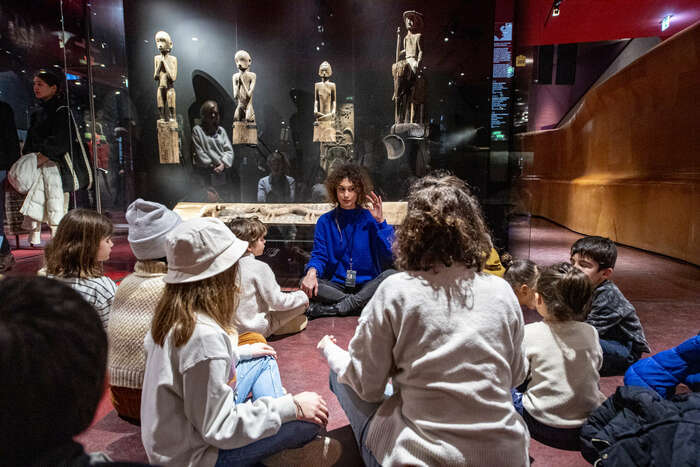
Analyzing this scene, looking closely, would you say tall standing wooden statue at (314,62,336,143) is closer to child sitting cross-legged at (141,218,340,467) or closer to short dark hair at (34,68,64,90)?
short dark hair at (34,68,64,90)

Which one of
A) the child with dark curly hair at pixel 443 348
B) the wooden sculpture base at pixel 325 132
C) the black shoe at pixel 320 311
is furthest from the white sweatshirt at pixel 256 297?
the wooden sculpture base at pixel 325 132

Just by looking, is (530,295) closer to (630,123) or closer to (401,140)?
(401,140)

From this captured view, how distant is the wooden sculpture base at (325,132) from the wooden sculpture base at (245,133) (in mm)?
759

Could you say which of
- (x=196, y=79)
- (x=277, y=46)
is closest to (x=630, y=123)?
(x=277, y=46)

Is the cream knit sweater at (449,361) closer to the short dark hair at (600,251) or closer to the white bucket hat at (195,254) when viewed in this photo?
the white bucket hat at (195,254)

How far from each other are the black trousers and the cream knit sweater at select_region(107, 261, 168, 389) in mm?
1853

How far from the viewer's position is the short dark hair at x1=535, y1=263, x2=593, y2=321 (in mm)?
1827

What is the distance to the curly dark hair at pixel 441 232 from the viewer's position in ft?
4.18

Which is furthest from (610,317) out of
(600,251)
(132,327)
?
(132,327)

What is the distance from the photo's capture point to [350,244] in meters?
3.71

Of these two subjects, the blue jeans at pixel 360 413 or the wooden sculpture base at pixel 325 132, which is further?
the wooden sculpture base at pixel 325 132

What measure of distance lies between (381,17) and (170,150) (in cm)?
299

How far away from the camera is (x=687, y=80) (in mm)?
5141

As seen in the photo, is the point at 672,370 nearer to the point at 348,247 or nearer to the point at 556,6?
the point at 348,247
